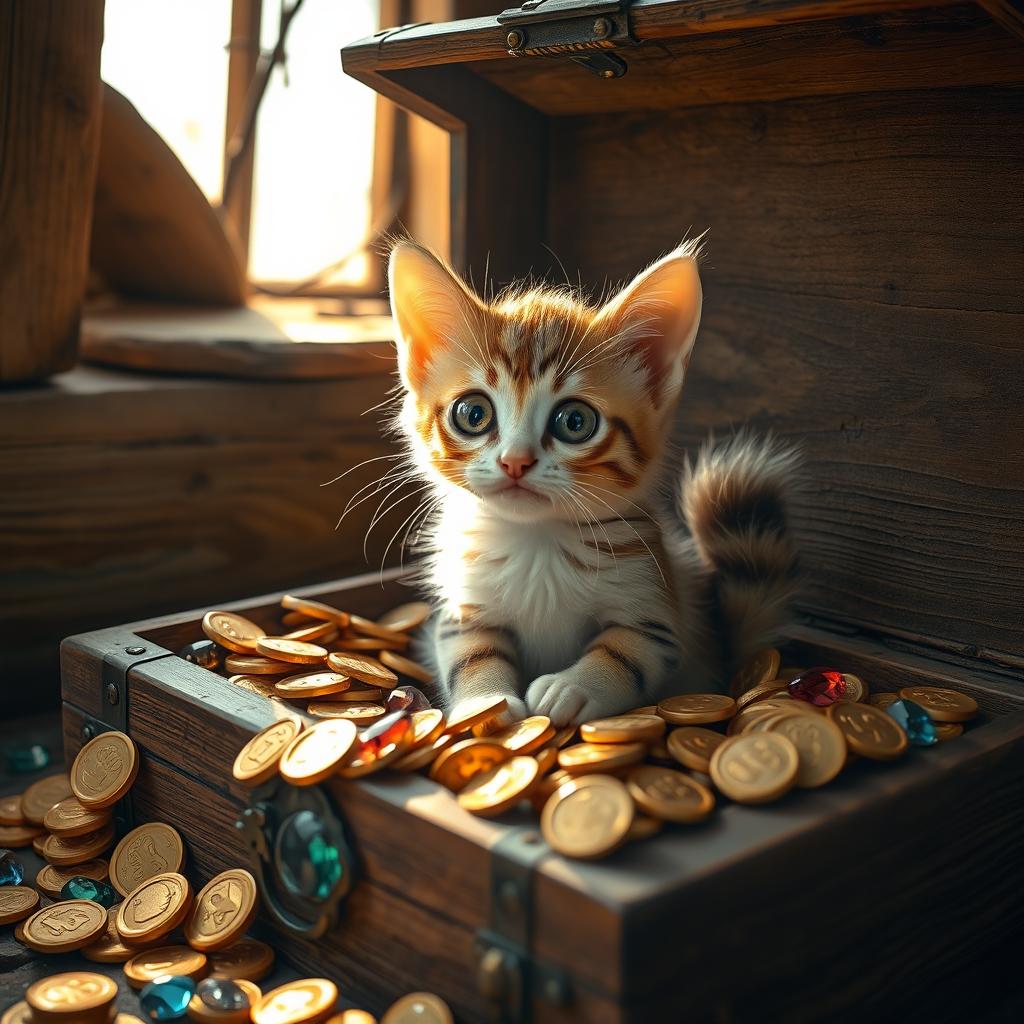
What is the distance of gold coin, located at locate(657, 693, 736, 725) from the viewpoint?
1226mm

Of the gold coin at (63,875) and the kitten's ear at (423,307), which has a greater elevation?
the kitten's ear at (423,307)

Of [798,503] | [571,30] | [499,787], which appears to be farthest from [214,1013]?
[571,30]

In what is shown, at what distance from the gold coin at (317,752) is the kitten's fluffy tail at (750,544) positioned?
0.61m

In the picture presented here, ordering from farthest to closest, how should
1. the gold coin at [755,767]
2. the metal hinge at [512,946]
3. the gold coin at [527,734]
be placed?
the gold coin at [527,734], the gold coin at [755,767], the metal hinge at [512,946]

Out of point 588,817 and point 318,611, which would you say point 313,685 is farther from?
point 588,817

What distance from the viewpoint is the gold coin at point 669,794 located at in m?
0.99

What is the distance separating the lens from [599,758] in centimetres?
109

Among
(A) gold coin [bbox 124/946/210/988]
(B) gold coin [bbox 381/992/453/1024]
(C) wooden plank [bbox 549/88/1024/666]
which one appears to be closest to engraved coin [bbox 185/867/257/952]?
(A) gold coin [bbox 124/946/210/988]

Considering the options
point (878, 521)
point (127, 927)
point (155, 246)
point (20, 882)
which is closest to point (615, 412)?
point (878, 521)

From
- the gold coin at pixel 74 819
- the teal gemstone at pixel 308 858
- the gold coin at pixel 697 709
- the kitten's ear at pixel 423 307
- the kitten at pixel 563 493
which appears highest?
the kitten's ear at pixel 423 307

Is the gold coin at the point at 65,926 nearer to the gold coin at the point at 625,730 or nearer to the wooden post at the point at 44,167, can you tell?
the gold coin at the point at 625,730

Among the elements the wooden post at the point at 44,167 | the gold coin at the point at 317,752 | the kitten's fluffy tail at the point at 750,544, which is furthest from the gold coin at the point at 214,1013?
the wooden post at the point at 44,167

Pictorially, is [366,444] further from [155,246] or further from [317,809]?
[317,809]

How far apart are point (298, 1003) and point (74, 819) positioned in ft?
1.48
